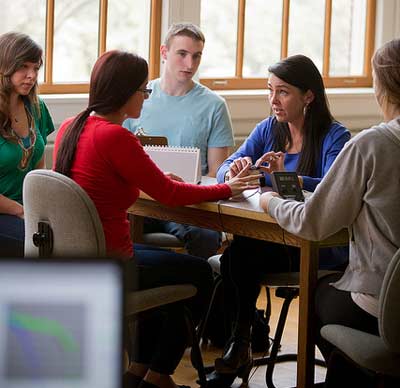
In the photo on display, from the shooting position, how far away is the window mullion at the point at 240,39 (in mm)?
5156

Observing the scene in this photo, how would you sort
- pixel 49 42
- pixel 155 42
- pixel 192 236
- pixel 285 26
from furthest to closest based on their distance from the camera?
pixel 285 26 < pixel 155 42 < pixel 49 42 < pixel 192 236

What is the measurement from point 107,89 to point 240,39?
249 centimetres

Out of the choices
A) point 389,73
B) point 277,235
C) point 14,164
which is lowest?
point 277,235

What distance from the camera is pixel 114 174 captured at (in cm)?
275

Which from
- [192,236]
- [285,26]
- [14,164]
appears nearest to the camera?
[14,164]

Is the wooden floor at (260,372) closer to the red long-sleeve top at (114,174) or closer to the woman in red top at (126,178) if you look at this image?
the woman in red top at (126,178)

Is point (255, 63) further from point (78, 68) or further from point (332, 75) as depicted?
point (78, 68)

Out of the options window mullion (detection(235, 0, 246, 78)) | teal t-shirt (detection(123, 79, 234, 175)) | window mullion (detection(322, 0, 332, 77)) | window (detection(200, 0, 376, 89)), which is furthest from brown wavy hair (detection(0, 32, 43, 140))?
window mullion (detection(322, 0, 332, 77))

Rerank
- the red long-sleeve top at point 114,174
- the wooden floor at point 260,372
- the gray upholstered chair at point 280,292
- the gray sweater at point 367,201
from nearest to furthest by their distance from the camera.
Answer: the gray sweater at point 367,201 → the red long-sleeve top at point 114,174 → the gray upholstered chair at point 280,292 → the wooden floor at point 260,372

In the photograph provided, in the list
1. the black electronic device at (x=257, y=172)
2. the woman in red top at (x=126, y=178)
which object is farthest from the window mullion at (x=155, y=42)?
the woman in red top at (x=126, y=178)

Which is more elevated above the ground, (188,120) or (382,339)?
(188,120)

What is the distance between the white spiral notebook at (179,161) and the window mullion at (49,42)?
1.59m

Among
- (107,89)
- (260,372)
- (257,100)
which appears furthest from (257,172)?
(257,100)

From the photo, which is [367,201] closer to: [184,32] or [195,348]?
[195,348]
